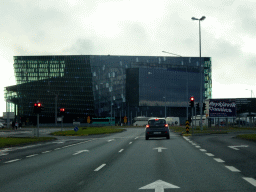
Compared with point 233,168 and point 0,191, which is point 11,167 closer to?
point 0,191

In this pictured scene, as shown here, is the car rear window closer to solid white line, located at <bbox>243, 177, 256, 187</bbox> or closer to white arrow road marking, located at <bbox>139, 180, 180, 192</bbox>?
solid white line, located at <bbox>243, 177, 256, 187</bbox>

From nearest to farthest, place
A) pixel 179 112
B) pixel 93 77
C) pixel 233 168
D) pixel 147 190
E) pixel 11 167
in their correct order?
pixel 147 190, pixel 233 168, pixel 11 167, pixel 93 77, pixel 179 112

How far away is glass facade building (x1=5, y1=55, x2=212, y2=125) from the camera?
131m

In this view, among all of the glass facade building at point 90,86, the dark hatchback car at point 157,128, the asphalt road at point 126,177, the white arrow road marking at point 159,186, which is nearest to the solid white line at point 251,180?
the asphalt road at point 126,177

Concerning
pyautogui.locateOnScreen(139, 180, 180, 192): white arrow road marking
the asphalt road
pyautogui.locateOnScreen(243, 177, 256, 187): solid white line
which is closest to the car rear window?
the asphalt road

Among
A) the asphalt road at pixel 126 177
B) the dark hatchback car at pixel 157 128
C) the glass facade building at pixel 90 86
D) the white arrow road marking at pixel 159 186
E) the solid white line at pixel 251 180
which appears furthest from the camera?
the glass facade building at pixel 90 86

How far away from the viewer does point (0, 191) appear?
807 cm

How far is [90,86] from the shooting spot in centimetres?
13350

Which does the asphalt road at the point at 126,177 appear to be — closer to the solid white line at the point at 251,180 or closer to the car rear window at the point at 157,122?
the solid white line at the point at 251,180

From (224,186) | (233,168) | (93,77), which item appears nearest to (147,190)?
(224,186)

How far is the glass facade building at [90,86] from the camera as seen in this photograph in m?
131

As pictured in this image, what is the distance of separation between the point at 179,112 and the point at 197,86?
13.0m

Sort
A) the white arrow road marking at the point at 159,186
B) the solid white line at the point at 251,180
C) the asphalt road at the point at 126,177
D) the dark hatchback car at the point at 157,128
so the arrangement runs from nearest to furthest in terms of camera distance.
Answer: the white arrow road marking at the point at 159,186, the asphalt road at the point at 126,177, the solid white line at the point at 251,180, the dark hatchback car at the point at 157,128

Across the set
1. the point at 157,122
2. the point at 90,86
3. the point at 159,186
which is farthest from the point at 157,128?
the point at 90,86
